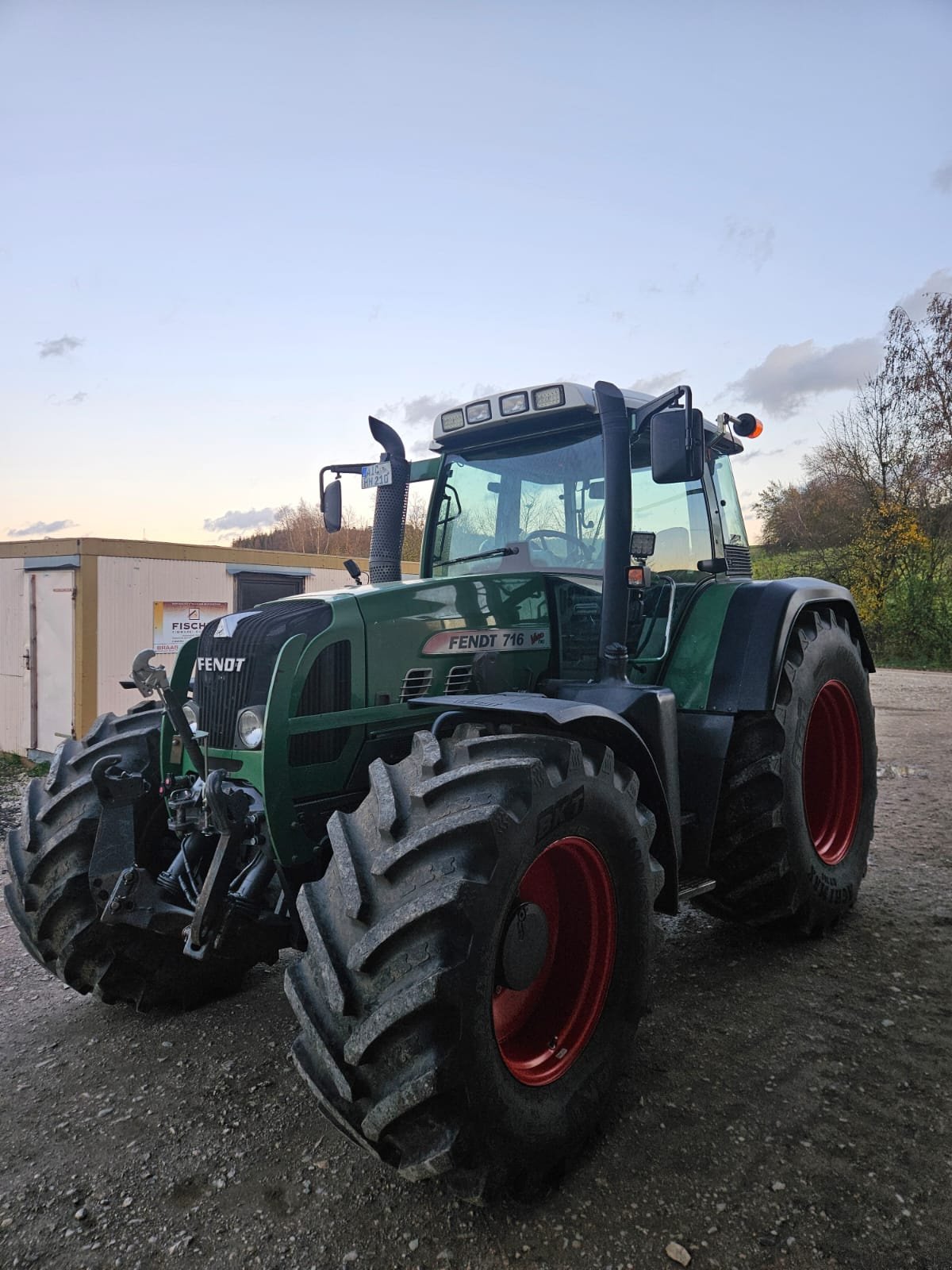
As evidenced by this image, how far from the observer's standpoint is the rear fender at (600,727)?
2.56m

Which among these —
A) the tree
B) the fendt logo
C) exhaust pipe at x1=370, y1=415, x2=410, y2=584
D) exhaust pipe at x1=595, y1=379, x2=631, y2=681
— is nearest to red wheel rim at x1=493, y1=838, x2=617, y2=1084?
exhaust pipe at x1=595, y1=379, x2=631, y2=681

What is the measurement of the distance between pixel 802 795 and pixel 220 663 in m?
2.64

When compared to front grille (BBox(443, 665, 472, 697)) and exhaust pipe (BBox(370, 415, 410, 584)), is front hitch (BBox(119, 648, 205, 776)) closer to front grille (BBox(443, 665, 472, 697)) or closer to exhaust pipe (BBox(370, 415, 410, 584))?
front grille (BBox(443, 665, 472, 697))

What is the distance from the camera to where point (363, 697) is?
2977mm

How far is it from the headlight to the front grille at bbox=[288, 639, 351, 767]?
12 centimetres

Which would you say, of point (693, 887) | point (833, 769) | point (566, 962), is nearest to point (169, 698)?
point (566, 962)

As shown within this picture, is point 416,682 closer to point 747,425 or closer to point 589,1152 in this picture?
point 589,1152

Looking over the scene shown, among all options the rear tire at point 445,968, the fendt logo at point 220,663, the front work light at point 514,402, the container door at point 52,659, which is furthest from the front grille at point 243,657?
the container door at point 52,659

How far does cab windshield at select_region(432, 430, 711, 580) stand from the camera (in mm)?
3746

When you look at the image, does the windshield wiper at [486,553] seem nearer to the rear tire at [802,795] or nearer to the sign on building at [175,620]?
the rear tire at [802,795]

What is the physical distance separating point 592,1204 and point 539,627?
200cm

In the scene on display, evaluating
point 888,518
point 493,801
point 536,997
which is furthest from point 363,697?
point 888,518

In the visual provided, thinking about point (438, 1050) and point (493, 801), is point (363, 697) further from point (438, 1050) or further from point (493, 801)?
point (438, 1050)

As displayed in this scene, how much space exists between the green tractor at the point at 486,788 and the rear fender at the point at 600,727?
0.01 m
